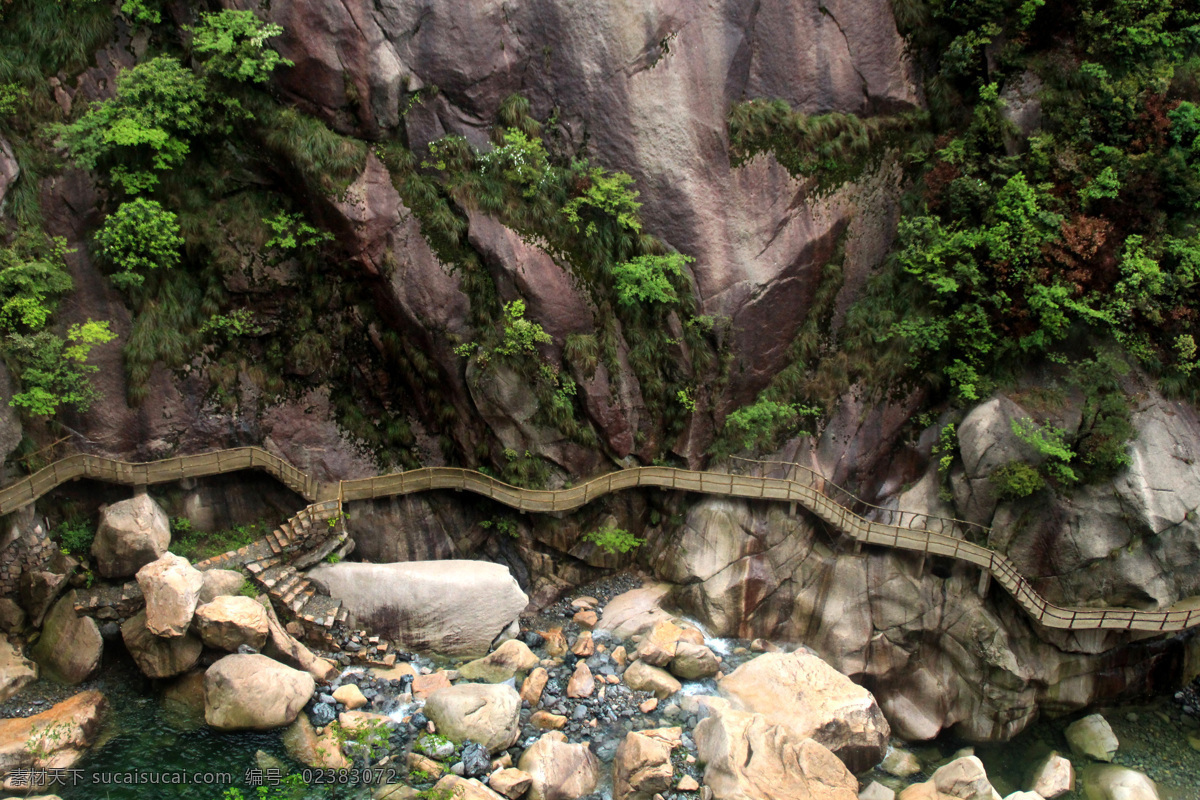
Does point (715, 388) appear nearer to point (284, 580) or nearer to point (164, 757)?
point (284, 580)

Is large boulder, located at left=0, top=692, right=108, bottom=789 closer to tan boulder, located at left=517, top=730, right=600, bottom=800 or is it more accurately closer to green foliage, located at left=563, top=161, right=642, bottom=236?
tan boulder, located at left=517, top=730, right=600, bottom=800

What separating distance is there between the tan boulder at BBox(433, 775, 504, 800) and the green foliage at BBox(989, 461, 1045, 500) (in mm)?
13723

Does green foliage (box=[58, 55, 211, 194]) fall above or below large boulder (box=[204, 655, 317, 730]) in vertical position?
above

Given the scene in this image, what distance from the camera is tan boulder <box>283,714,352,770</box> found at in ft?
49.1

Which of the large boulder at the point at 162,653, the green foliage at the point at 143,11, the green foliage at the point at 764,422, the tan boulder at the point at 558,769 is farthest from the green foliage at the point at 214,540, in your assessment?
the green foliage at the point at 764,422

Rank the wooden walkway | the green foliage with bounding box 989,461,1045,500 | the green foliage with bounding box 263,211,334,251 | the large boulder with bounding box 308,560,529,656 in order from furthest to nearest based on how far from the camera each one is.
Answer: the green foliage with bounding box 263,211,334,251 → the green foliage with bounding box 989,461,1045,500 → the large boulder with bounding box 308,560,529,656 → the wooden walkway

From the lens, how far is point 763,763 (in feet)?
50.0

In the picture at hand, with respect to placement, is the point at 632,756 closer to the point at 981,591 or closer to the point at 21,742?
the point at 981,591

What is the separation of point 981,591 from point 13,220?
24.8 metres

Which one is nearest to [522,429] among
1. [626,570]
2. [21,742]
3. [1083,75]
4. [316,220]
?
[626,570]

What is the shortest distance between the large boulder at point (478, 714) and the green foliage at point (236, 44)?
15064mm

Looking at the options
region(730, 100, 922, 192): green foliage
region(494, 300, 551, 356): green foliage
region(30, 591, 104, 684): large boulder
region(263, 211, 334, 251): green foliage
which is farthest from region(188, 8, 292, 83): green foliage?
region(30, 591, 104, 684): large boulder

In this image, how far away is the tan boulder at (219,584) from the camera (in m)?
16.9

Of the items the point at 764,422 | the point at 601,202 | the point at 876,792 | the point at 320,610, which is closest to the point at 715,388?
the point at 764,422
